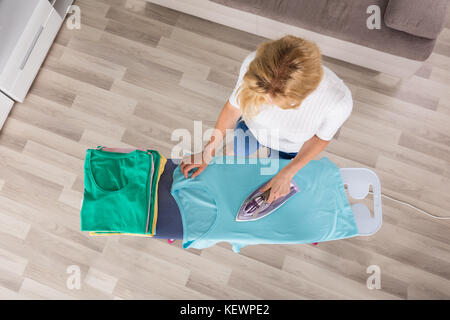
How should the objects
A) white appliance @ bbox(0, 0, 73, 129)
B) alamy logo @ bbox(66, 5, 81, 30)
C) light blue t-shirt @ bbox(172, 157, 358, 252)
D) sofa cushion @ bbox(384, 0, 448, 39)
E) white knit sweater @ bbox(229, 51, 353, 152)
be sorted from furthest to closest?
1. alamy logo @ bbox(66, 5, 81, 30)
2. white appliance @ bbox(0, 0, 73, 129)
3. sofa cushion @ bbox(384, 0, 448, 39)
4. light blue t-shirt @ bbox(172, 157, 358, 252)
5. white knit sweater @ bbox(229, 51, 353, 152)

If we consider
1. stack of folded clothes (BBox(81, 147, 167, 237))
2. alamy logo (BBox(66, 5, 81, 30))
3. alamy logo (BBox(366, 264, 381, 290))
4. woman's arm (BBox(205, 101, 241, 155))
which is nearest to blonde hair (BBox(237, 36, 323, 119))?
woman's arm (BBox(205, 101, 241, 155))

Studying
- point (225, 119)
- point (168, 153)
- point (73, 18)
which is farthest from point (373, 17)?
point (73, 18)

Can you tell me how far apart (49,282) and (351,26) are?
7.91 ft

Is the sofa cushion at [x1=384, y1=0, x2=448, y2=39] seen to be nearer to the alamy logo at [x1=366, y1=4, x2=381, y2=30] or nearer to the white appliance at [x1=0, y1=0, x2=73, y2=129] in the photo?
the alamy logo at [x1=366, y1=4, x2=381, y2=30]

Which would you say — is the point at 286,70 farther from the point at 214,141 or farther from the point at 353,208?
the point at 353,208

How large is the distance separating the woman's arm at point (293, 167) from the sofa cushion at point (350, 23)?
899 millimetres

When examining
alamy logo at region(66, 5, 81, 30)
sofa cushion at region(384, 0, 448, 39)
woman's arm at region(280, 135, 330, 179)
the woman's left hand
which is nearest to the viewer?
woman's arm at region(280, 135, 330, 179)

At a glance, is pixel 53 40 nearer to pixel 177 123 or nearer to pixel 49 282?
pixel 177 123

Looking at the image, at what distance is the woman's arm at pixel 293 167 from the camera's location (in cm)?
117

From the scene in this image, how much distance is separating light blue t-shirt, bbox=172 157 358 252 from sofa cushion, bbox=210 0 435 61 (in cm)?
84

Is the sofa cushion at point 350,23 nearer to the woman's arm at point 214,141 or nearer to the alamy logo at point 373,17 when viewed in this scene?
the alamy logo at point 373,17

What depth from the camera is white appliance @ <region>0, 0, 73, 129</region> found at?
1739 millimetres

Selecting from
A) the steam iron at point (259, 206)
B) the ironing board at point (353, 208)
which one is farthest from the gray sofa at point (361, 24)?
the steam iron at point (259, 206)
